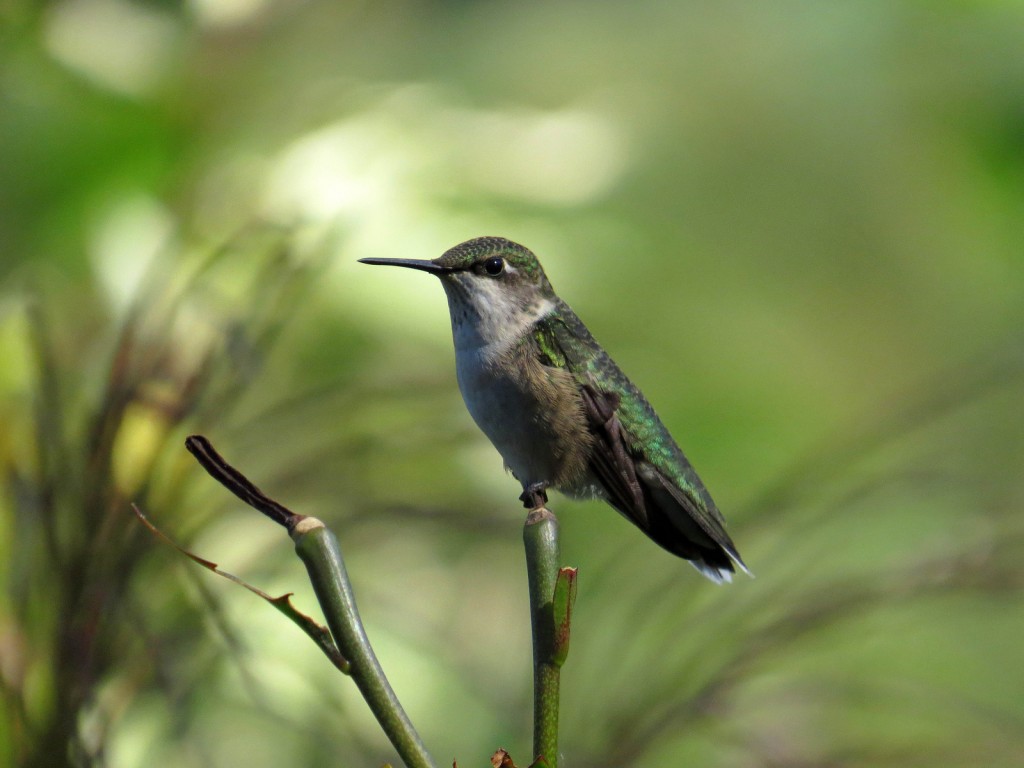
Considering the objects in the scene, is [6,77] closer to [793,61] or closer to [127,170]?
[127,170]

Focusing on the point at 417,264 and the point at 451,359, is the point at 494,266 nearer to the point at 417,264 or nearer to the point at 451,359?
the point at 417,264

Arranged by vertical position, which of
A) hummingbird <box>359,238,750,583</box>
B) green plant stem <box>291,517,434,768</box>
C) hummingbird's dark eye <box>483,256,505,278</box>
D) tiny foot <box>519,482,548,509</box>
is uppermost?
hummingbird's dark eye <box>483,256,505,278</box>

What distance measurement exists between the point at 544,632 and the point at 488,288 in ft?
1.54

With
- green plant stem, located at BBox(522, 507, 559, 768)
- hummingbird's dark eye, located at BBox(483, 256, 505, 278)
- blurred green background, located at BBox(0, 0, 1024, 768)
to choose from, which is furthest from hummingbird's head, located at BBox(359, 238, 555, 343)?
green plant stem, located at BBox(522, 507, 559, 768)

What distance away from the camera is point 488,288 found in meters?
0.83

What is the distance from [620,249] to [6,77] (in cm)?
142

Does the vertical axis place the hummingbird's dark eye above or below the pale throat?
above

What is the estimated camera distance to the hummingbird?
0.78 metres

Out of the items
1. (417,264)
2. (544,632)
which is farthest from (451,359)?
(544,632)

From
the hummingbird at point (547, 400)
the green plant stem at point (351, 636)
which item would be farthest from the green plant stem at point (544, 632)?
the hummingbird at point (547, 400)

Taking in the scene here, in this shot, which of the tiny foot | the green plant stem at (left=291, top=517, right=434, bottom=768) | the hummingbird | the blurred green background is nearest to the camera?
the green plant stem at (left=291, top=517, right=434, bottom=768)

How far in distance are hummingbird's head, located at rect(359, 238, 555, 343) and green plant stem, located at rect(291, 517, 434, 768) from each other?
1.39ft

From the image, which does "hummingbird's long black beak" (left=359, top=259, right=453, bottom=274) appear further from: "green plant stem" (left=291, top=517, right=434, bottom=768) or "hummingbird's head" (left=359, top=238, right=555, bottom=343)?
"green plant stem" (left=291, top=517, right=434, bottom=768)

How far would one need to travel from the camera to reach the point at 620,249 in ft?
8.47
